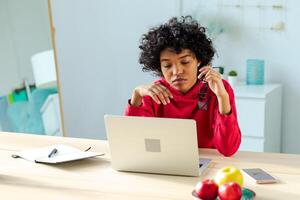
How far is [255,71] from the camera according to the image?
3828 millimetres

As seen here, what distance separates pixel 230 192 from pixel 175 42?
0.97 meters

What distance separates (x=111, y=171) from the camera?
2.00m

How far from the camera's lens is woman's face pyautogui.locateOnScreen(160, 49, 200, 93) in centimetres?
231

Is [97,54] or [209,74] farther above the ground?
[209,74]

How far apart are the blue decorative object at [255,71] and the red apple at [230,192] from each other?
7.78 ft

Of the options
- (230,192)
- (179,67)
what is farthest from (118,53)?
(230,192)

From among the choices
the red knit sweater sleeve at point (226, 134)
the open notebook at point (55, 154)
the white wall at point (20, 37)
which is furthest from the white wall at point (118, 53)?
the open notebook at point (55, 154)

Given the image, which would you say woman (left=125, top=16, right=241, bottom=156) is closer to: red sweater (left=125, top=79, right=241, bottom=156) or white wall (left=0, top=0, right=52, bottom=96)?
red sweater (left=125, top=79, right=241, bottom=156)

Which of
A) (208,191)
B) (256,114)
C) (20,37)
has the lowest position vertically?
(256,114)

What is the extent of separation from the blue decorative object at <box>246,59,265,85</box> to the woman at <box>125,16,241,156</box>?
1343 millimetres

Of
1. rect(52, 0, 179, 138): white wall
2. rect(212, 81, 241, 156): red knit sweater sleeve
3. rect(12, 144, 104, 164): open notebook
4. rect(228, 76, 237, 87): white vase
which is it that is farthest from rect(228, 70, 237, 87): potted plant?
rect(12, 144, 104, 164): open notebook

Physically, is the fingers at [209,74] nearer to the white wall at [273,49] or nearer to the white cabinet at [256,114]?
the white cabinet at [256,114]

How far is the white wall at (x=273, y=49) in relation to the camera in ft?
12.6

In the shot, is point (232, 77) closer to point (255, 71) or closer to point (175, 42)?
point (255, 71)
